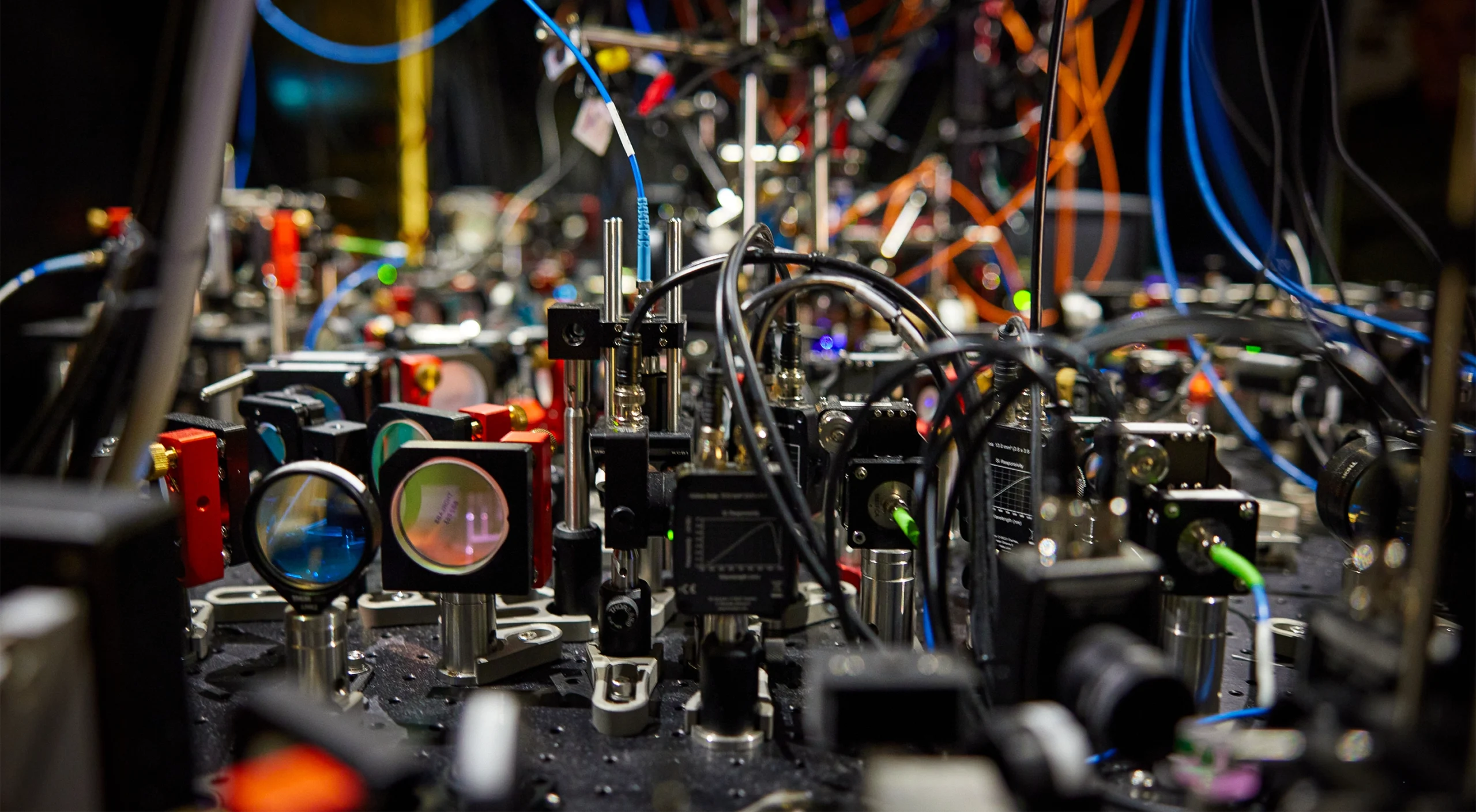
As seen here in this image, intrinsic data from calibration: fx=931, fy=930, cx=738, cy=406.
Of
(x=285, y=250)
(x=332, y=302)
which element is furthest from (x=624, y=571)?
(x=285, y=250)

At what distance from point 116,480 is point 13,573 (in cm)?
11

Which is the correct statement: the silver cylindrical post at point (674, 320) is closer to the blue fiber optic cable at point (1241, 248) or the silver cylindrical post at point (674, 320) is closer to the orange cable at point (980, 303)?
the blue fiber optic cable at point (1241, 248)

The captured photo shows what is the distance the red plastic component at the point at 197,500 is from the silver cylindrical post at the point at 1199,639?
86 centimetres

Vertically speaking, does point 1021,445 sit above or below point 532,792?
above

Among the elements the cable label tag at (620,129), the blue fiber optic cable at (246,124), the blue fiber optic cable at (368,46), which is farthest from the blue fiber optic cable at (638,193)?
the blue fiber optic cable at (246,124)

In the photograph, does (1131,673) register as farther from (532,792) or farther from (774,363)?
(774,363)

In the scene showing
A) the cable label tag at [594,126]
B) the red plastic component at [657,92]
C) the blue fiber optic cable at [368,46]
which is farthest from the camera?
the blue fiber optic cable at [368,46]

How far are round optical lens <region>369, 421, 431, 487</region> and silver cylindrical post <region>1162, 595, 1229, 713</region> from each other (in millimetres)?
716

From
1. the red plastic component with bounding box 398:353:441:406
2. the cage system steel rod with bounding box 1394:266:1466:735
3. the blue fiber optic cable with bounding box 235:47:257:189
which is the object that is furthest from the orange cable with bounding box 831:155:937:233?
the blue fiber optic cable with bounding box 235:47:257:189

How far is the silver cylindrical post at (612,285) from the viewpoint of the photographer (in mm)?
924

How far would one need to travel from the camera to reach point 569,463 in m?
0.98

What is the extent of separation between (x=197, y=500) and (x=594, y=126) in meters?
0.83

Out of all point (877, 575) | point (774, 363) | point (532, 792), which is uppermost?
point (774, 363)

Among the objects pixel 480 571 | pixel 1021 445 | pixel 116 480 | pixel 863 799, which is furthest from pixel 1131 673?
pixel 116 480
